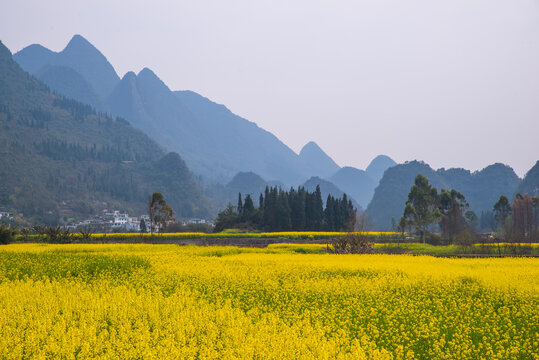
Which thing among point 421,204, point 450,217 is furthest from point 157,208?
point 450,217

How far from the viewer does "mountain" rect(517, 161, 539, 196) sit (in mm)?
177625

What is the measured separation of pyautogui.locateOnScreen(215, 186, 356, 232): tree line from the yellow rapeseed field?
56076mm

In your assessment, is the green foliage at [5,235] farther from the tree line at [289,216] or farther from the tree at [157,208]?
the tree line at [289,216]

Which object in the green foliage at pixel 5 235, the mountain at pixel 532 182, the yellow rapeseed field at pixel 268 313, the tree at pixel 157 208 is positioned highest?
the mountain at pixel 532 182

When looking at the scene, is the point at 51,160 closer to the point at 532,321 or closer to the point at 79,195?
the point at 79,195

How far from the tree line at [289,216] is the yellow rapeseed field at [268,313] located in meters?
56.1

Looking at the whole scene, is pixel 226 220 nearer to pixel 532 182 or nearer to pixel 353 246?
pixel 353 246

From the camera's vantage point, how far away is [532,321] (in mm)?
12773

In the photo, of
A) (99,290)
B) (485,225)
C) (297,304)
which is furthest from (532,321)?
(485,225)

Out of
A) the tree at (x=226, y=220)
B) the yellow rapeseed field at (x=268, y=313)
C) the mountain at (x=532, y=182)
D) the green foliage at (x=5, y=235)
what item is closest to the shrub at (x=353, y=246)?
the yellow rapeseed field at (x=268, y=313)

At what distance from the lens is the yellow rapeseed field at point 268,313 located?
30.0 ft

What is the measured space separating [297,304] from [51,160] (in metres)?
209

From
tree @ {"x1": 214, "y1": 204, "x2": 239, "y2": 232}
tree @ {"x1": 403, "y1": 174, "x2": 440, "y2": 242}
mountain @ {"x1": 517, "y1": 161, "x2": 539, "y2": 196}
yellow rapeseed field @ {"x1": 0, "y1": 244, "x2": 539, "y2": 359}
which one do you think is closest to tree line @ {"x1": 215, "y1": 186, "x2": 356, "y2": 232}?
tree @ {"x1": 214, "y1": 204, "x2": 239, "y2": 232}

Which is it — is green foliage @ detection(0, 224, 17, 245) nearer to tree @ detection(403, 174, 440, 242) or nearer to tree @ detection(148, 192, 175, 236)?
tree @ detection(148, 192, 175, 236)
